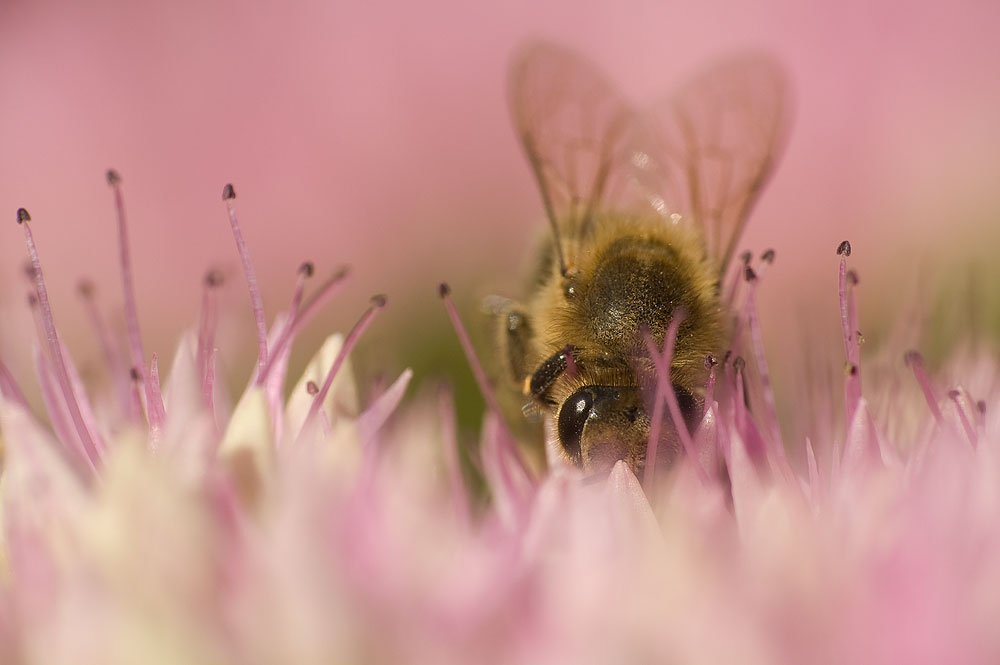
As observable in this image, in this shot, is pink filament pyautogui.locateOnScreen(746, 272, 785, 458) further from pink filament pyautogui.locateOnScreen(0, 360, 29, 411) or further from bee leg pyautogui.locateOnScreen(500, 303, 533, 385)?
pink filament pyautogui.locateOnScreen(0, 360, 29, 411)

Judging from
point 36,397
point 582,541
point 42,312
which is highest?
point 42,312

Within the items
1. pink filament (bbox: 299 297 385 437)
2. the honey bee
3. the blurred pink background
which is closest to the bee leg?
the honey bee

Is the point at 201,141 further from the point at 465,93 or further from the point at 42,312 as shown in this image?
the point at 42,312

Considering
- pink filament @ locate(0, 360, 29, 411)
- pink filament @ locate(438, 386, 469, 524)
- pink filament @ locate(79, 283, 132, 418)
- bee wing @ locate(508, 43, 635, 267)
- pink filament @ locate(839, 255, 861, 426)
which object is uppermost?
bee wing @ locate(508, 43, 635, 267)

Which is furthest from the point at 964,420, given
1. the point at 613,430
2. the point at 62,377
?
the point at 62,377

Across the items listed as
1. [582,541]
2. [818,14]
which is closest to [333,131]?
[818,14]

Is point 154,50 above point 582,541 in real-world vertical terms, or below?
above
